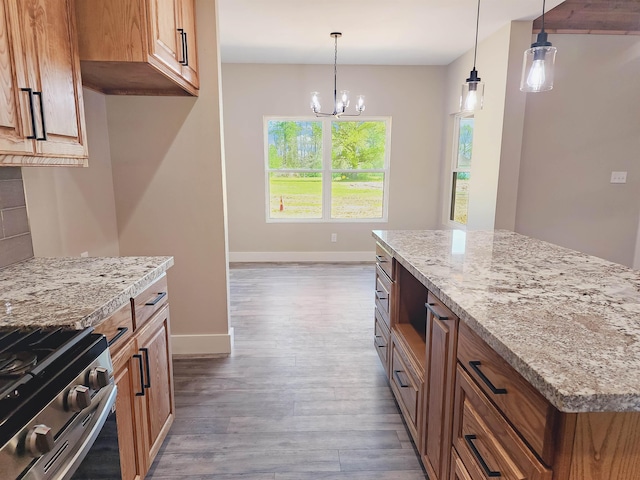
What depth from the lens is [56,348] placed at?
0.99 meters

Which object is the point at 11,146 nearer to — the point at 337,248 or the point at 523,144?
the point at 523,144

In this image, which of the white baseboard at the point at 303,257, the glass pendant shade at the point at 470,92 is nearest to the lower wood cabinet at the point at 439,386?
the glass pendant shade at the point at 470,92

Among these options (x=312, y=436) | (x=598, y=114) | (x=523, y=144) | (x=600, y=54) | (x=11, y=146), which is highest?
(x=600, y=54)

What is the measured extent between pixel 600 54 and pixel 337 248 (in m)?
3.75

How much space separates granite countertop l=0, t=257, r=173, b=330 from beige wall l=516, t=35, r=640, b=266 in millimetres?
3784

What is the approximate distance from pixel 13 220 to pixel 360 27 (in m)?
3.39

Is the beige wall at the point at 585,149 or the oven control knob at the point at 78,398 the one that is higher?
the beige wall at the point at 585,149

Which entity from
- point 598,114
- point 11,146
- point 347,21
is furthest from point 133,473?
point 598,114

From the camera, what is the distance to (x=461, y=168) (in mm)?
4992

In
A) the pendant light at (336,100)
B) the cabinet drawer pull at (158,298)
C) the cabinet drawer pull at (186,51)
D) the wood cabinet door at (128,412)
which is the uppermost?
the pendant light at (336,100)

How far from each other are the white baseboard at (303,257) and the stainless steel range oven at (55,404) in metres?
4.49

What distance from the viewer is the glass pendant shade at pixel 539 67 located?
197 centimetres

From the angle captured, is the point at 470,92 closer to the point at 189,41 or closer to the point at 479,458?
the point at 189,41

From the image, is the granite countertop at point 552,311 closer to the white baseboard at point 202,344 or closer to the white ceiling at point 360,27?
the white baseboard at point 202,344
